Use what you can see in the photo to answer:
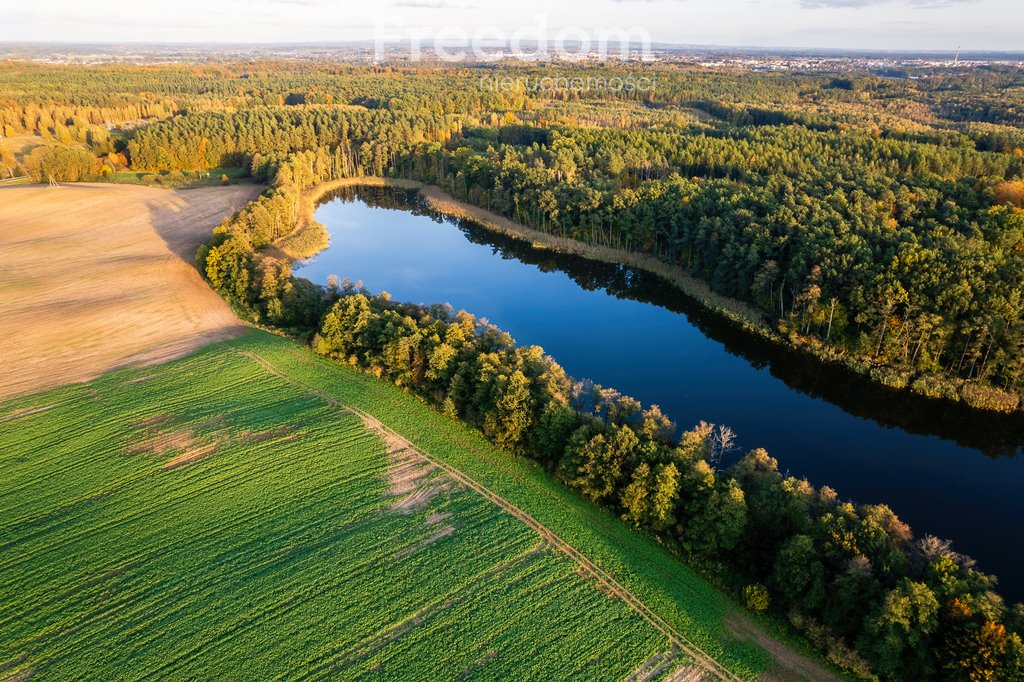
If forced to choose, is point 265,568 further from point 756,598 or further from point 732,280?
point 732,280

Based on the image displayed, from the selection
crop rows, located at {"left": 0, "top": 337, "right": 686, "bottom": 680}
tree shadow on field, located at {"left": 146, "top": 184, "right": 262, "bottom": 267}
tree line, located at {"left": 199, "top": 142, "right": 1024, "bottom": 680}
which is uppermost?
tree shadow on field, located at {"left": 146, "top": 184, "right": 262, "bottom": 267}

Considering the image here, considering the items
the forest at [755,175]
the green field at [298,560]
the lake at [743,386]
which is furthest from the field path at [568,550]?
the forest at [755,175]

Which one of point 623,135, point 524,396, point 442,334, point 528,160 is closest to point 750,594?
point 524,396

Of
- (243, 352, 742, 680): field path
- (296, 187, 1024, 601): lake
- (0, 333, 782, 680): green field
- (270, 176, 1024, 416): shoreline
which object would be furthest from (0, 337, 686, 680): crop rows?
(270, 176, 1024, 416): shoreline

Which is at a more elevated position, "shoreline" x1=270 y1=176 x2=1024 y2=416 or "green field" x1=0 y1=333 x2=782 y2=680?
"shoreline" x1=270 y1=176 x2=1024 y2=416

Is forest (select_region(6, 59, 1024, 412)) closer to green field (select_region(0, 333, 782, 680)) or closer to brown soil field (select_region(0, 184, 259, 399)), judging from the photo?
brown soil field (select_region(0, 184, 259, 399))

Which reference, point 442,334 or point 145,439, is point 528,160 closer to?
point 442,334
